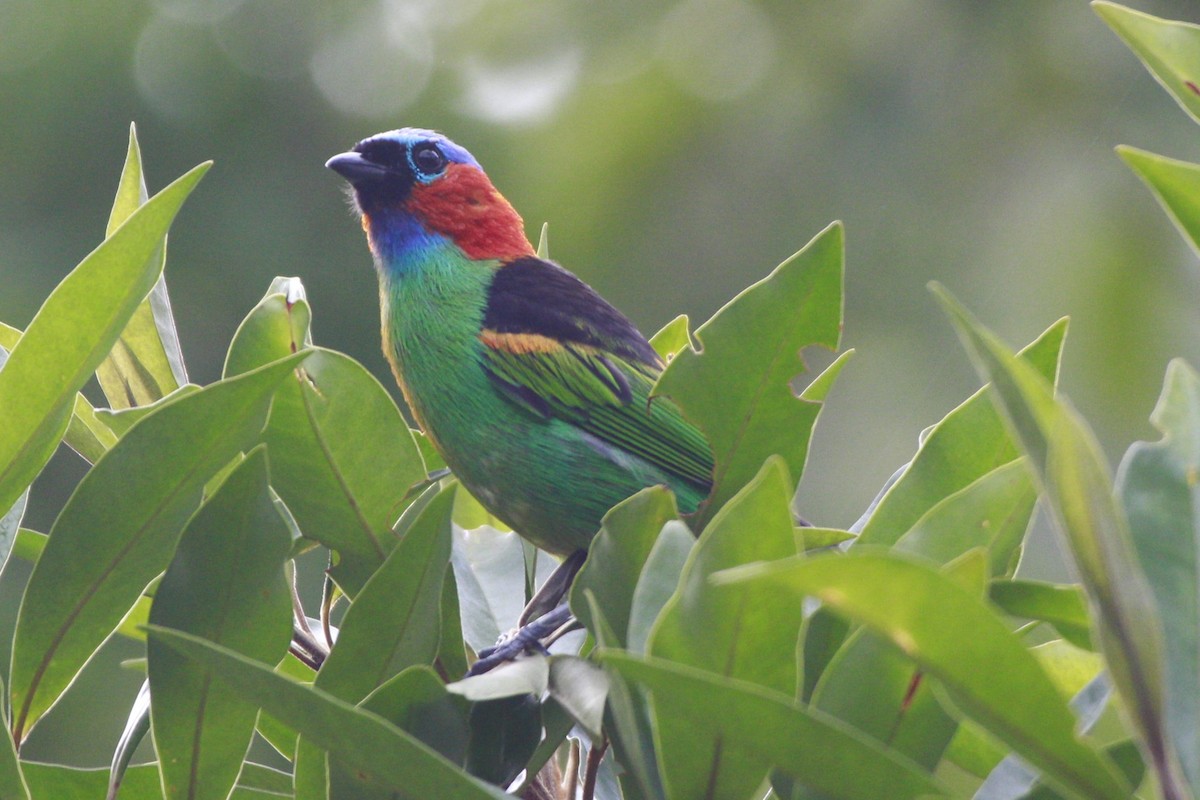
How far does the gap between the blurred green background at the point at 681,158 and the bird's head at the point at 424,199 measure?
457 cm

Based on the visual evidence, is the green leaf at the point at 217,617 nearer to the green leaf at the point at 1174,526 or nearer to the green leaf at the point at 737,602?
the green leaf at the point at 737,602

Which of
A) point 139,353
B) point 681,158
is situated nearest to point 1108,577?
point 139,353

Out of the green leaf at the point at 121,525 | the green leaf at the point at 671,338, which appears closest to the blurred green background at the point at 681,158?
the green leaf at the point at 671,338

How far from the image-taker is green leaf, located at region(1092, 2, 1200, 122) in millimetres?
936

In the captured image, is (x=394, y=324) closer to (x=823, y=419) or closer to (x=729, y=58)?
(x=823, y=419)

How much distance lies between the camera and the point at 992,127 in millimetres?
8680

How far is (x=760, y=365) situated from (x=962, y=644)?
17.7 inches

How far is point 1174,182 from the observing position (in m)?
0.86

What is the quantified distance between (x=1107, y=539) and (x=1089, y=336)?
686cm

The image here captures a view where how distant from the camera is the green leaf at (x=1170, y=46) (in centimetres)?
94

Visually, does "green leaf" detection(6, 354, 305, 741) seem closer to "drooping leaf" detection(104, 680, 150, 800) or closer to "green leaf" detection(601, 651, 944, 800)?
"drooping leaf" detection(104, 680, 150, 800)

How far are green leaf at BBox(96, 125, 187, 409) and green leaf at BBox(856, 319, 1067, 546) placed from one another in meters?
0.73

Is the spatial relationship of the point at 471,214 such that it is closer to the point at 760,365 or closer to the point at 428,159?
the point at 428,159

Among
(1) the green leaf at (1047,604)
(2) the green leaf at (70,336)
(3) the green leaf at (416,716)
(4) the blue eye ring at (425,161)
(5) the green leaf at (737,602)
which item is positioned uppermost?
(4) the blue eye ring at (425,161)
